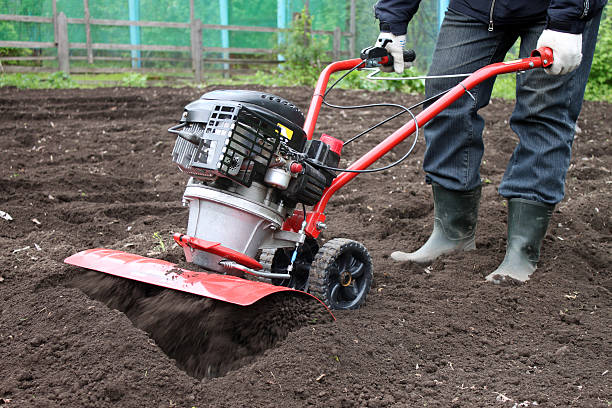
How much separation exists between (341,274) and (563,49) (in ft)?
3.68

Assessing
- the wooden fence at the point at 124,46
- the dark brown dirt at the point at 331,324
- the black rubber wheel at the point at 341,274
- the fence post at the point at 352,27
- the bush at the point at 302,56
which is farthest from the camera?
the fence post at the point at 352,27

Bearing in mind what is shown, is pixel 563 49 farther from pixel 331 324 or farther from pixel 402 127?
pixel 331 324

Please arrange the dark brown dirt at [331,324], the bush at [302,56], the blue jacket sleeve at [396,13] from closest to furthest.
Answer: the dark brown dirt at [331,324] → the blue jacket sleeve at [396,13] → the bush at [302,56]

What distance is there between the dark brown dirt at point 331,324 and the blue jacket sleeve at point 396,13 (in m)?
1.03

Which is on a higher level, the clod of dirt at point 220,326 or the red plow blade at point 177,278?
the red plow blade at point 177,278

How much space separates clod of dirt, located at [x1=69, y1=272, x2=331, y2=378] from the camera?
1.93m

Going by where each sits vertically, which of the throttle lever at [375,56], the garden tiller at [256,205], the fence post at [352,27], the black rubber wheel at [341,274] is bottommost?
the black rubber wheel at [341,274]

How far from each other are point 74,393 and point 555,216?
2.62 m

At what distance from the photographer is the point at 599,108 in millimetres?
7391

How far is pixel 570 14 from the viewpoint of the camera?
2.28 meters

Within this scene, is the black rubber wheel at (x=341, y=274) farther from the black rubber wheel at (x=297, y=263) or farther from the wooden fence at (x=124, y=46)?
the wooden fence at (x=124, y=46)

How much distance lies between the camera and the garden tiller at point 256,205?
6.55 ft

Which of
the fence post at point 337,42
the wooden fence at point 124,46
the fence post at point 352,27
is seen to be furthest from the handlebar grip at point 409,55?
the fence post at point 352,27

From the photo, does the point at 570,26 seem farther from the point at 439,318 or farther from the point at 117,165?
the point at 117,165
